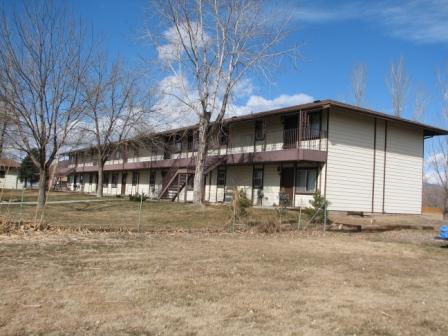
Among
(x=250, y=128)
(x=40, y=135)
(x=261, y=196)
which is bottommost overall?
(x=261, y=196)

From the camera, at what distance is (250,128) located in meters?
30.4

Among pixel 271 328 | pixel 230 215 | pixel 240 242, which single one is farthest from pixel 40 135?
pixel 271 328

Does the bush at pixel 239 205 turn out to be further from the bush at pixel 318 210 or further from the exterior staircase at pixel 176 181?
the exterior staircase at pixel 176 181

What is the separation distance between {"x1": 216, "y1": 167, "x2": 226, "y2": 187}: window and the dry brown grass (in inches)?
781

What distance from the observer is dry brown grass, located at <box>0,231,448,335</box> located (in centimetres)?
Answer: 567

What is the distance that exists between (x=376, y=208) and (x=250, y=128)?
29.7 ft

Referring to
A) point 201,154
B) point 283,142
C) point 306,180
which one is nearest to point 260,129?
point 283,142

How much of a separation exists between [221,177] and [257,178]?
395cm

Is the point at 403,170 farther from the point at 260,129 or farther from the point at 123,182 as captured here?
the point at 123,182

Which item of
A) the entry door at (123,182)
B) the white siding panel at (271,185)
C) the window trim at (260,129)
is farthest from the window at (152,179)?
the white siding panel at (271,185)

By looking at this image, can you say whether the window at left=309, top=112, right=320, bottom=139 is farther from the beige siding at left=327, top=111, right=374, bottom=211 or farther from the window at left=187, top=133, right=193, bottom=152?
the window at left=187, top=133, right=193, bottom=152

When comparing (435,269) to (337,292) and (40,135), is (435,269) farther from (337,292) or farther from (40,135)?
(40,135)

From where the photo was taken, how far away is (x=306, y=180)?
25469 mm

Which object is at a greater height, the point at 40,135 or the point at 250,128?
the point at 250,128
